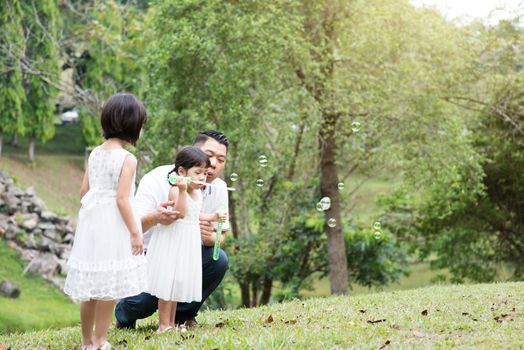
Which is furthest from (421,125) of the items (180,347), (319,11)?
(180,347)

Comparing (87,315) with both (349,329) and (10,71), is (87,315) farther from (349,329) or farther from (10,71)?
(10,71)

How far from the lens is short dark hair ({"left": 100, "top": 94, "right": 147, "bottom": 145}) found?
4672 millimetres

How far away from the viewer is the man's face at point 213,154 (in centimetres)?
587

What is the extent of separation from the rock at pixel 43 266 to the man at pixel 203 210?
1461 cm

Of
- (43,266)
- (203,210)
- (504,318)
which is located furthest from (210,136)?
(43,266)

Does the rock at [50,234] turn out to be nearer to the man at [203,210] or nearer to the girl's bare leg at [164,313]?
the man at [203,210]

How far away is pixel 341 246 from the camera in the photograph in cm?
1537

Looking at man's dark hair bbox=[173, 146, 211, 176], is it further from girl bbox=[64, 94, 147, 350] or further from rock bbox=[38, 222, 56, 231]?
Result: rock bbox=[38, 222, 56, 231]

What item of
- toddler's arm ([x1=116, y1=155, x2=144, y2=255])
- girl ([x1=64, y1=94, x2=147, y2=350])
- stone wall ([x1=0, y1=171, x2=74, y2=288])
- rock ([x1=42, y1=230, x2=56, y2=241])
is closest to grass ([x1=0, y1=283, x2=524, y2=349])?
girl ([x1=64, y1=94, x2=147, y2=350])

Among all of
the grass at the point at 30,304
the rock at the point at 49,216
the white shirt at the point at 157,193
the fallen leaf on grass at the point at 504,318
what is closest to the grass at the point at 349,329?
the fallen leaf on grass at the point at 504,318

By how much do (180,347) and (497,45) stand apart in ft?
43.5

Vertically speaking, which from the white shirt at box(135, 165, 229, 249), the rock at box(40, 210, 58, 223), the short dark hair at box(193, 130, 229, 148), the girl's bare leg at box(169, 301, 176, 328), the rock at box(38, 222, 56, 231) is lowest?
the rock at box(38, 222, 56, 231)

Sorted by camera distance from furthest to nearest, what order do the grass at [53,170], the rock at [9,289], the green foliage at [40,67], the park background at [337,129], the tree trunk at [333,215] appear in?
the grass at [53,170]
the green foliage at [40,67]
the rock at [9,289]
the tree trunk at [333,215]
the park background at [337,129]

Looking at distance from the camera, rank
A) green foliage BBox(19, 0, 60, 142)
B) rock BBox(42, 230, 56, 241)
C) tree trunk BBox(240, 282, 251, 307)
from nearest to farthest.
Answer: tree trunk BBox(240, 282, 251, 307) → rock BBox(42, 230, 56, 241) → green foliage BBox(19, 0, 60, 142)
